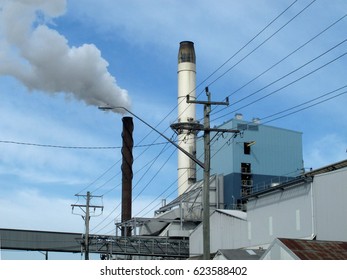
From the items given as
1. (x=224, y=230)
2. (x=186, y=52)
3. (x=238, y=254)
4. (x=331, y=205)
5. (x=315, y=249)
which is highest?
(x=186, y=52)

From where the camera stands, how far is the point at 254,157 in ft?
225

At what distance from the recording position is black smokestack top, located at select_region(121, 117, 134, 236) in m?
75.5

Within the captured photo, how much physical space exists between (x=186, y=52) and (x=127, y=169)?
16.9 m

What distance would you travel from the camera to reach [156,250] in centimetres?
6488

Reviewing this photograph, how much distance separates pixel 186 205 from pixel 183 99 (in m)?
13.0

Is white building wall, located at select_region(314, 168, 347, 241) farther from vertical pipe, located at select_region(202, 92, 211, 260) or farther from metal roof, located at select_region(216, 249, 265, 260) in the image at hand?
vertical pipe, located at select_region(202, 92, 211, 260)

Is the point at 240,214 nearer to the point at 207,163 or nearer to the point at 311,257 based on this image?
the point at 311,257

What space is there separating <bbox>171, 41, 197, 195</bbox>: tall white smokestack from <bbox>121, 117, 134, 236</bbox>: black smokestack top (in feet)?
23.0

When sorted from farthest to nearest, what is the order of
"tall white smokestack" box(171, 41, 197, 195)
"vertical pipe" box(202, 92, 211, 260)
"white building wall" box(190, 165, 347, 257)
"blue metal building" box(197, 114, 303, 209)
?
"tall white smokestack" box(171, 41, 197, 195) → "blue metal building" box(197, 114, 303, 209) → "white building wall" box(190, 165, 347, 257) → "vertical pipe" box(202, 92, 211, 260)

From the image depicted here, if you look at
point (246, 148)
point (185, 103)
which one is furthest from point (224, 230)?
point (185, 103)

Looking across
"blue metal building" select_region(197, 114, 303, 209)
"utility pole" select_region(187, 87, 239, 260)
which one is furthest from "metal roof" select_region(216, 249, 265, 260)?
"blue metal building" select_region(197, 114, 303, 209)

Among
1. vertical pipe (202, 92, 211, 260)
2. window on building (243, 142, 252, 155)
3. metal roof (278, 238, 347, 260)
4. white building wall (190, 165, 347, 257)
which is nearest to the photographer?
vertical pipe (202, 92, 211, 260)

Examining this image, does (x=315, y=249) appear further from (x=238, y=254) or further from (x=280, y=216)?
(x=280, y=216)

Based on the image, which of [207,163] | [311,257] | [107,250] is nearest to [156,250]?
[107,250]
